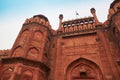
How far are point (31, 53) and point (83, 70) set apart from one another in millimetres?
5971

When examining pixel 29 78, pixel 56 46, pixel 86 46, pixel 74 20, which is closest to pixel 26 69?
pixel 29 78

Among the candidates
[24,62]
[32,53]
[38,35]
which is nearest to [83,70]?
[32,53]

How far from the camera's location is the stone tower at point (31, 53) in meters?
13.2

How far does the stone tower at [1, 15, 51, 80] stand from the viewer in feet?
43.5

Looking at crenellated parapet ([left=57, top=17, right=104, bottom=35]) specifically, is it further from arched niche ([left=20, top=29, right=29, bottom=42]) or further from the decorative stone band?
the decorative stone band

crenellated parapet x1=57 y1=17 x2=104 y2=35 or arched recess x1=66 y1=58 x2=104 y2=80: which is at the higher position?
crenellated parapet x1=57 y1=17 x2=104 y2=35

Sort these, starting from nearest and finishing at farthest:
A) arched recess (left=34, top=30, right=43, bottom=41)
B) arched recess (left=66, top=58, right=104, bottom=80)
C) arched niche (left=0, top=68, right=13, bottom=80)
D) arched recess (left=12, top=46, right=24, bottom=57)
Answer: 1. arched niche (left=0, top=68, right=13, bottom=80)
2. arched recess (left=66, top=58, right=104, bottom=80)
3. arched recess (left=12, top=46, right=24, bottom=57)
4. arched recess (left=34, top=30, right=43, bottom=41)

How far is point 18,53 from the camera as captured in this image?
15156 millimetres

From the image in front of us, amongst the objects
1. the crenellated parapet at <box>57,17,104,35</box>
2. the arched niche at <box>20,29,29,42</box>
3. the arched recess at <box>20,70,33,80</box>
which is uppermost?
the crenellated parapet at <box>57,17,104,35</box>

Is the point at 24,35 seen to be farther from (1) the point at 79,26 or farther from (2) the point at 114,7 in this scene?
(2) the point at 114,7

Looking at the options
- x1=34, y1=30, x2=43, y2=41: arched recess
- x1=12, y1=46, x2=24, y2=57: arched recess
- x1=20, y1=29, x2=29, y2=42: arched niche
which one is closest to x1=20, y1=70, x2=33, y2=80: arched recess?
x1=12, y1=46, x2=24, y2=57: arched recess

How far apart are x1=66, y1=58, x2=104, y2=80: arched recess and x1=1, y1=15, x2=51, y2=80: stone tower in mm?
2735

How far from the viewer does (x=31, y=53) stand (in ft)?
50.2

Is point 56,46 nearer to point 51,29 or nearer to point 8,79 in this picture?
point 51,29
